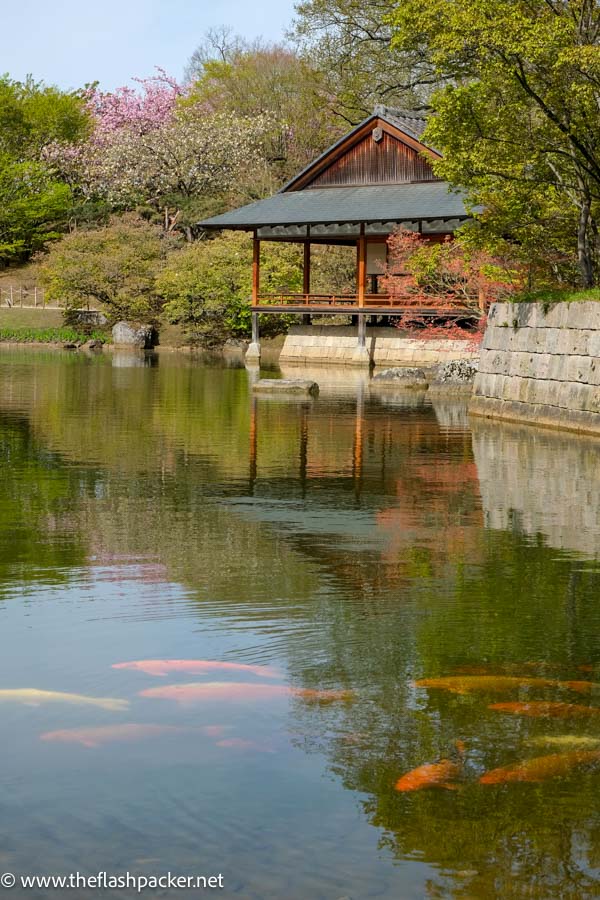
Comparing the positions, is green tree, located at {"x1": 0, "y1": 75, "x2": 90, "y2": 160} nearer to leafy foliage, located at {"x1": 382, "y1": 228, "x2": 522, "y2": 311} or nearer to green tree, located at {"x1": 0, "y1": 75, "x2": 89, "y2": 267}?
green tree, located at {"x1": 0, "y1": 75, "x2": 89, "y2": 267}

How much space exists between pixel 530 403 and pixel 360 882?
650 inches

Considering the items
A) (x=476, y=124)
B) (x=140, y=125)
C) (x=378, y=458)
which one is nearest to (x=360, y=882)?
(x=378, y=458)

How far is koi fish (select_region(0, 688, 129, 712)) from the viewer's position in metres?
5.63

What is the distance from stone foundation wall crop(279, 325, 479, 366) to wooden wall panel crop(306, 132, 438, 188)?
17.1 ft

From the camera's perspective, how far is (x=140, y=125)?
6266 centimetres

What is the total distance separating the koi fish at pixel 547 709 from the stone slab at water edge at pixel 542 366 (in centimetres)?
1245

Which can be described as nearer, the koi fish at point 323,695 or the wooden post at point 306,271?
the koi fish at point 323,695

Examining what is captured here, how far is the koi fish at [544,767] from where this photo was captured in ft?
15.7

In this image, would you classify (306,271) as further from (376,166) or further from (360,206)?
(376,166)

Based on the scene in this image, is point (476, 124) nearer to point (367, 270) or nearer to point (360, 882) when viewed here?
point (360, 882)

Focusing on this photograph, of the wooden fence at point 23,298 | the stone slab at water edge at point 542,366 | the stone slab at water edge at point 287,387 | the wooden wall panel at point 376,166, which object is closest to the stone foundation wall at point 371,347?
the wooden wall panel at point 376,166

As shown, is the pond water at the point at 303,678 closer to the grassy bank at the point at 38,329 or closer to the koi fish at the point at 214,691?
the koi fish at the point at 214,691

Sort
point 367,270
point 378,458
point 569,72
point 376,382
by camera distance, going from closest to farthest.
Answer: point 378,458 < point 569,72 < point 376,382 < point 367,270

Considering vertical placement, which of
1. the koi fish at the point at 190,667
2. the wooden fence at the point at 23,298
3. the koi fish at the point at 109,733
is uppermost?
the wooden fence at the point at 23,298
